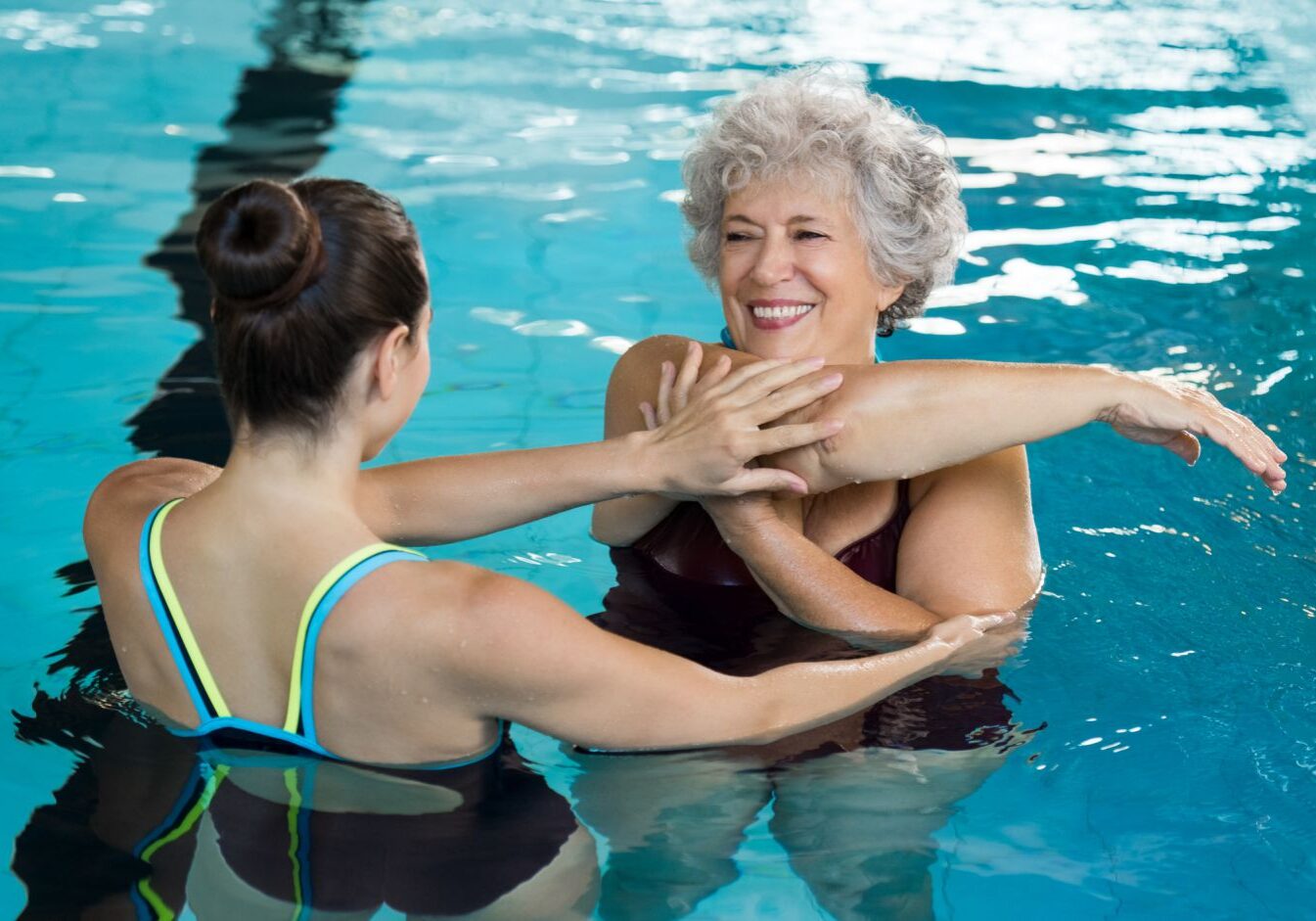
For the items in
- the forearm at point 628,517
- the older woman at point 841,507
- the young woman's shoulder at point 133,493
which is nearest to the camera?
the young woman's shoulder at point 133,493

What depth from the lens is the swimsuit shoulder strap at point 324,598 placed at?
87.4 inches

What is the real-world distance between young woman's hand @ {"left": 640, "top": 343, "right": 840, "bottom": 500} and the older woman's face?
358 mm

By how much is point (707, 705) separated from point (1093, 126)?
21.5ft

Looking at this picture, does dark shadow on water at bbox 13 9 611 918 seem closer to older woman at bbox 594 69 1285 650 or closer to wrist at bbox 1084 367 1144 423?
older woman at bbox 594 69 1285 650

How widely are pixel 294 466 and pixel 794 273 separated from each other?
4.74ft

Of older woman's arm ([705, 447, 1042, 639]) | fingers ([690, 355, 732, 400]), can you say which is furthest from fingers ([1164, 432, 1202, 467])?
fingers ([690, 355, 732, 400])

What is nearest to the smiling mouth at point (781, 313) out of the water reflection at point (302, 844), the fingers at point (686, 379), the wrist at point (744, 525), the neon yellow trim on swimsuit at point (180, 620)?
the fingers at point (686, 379)

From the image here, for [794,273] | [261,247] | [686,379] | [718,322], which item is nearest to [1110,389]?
[794,273]

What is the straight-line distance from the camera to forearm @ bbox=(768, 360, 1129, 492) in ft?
9.66

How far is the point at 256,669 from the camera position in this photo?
7.79 ft

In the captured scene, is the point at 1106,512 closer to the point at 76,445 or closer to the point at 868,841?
the point at 868,841

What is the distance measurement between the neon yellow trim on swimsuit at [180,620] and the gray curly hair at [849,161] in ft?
5.04

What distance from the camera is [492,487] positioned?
288 centimetres

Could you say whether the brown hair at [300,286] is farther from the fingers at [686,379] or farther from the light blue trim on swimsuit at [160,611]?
the fingers at [686,379]
